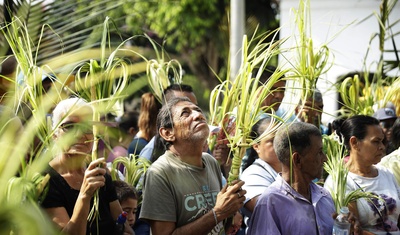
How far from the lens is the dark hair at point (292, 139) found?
4559 mm

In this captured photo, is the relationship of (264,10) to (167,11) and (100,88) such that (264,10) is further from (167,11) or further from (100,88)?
(100,88)

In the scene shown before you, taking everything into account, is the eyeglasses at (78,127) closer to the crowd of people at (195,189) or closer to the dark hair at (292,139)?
the crowd of people at (195,189)

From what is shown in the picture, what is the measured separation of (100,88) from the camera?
3979 mm

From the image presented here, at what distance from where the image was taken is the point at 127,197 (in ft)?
15.9

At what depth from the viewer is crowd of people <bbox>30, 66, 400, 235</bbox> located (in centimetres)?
396

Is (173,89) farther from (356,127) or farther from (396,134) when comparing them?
(396,134)

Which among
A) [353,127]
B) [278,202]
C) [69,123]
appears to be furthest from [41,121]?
[353,127]

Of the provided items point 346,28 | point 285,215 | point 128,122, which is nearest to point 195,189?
point 285,215

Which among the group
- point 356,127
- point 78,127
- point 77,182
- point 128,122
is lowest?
point 128,122

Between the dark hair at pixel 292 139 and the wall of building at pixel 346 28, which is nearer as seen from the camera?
the dark hair at pixel 292 139

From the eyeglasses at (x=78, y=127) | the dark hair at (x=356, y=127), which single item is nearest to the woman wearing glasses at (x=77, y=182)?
the eyeglasses at (x=78, y=127)

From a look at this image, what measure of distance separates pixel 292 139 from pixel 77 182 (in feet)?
4.46

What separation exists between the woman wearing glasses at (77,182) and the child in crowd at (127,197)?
0.46 m

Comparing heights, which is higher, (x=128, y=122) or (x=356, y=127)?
(x=356, y=127)
